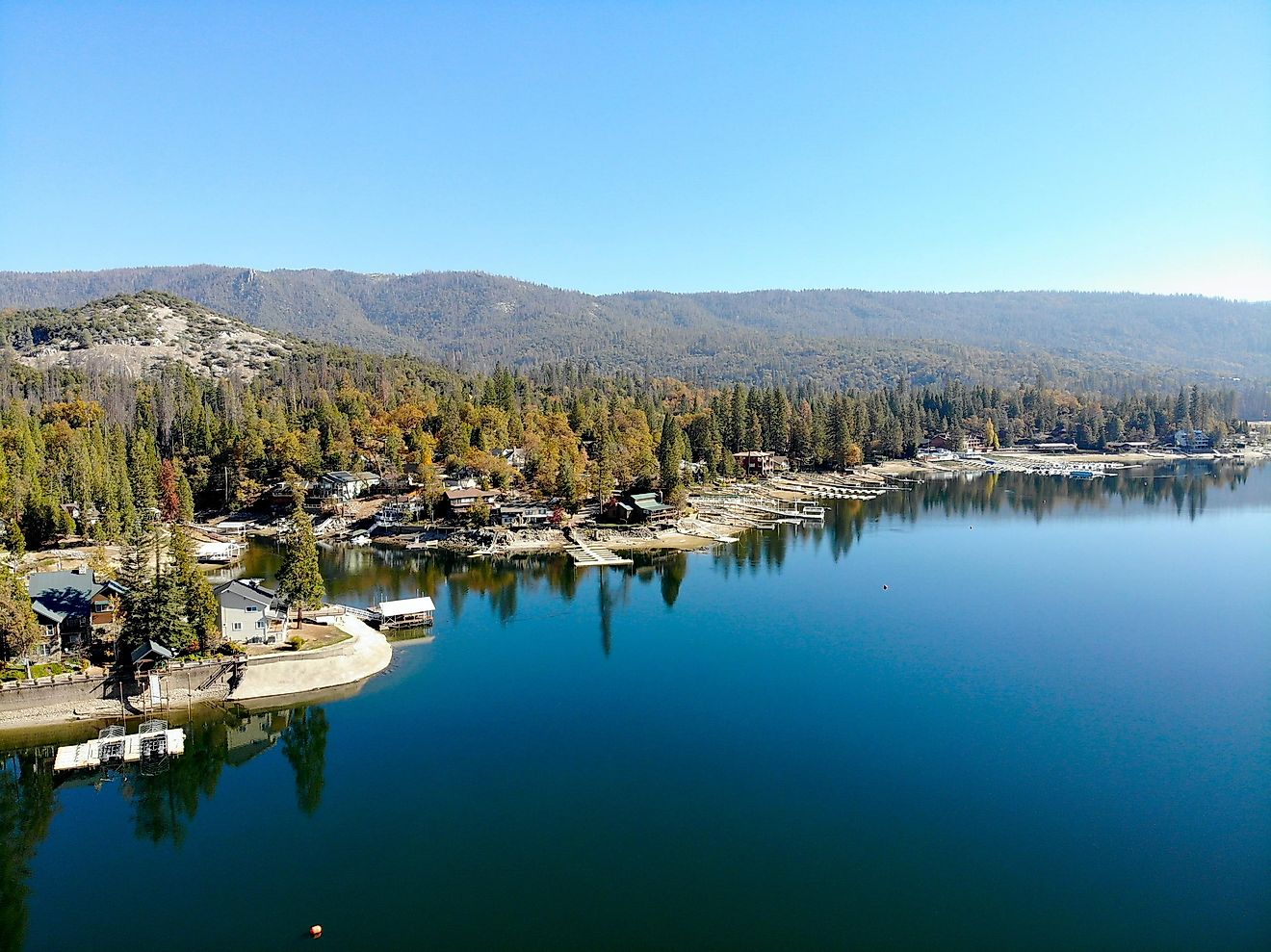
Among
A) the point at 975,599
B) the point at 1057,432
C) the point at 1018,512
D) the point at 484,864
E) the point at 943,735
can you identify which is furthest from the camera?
the point at 1057,432

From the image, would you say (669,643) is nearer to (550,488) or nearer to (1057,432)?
(550,488)

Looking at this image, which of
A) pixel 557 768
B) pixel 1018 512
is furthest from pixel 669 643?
pixel 1018 512

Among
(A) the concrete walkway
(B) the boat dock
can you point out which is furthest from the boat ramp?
(B) the boat dock

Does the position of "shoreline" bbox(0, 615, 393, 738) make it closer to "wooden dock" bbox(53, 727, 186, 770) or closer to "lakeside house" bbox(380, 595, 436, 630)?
"wooden dock" bbox(53, 727, 186, 770)

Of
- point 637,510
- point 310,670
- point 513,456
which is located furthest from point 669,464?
point 310,670

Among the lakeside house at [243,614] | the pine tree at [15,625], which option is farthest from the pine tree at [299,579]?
the pine tree at [15,625]

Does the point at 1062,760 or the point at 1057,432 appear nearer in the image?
the point at 1062,760

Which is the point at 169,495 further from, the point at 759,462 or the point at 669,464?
the point at 759,462
